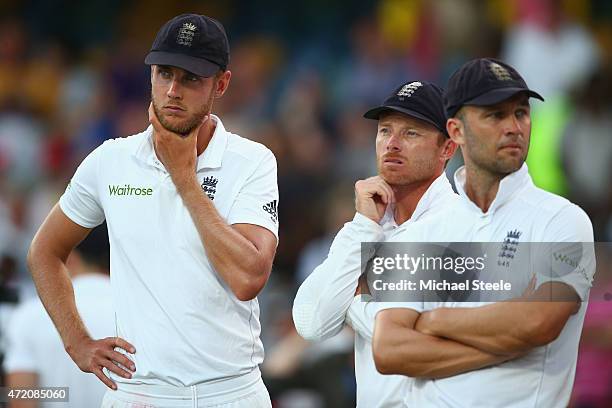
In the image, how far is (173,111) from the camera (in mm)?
4922

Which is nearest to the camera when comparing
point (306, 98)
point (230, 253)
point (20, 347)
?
point (230, 253)

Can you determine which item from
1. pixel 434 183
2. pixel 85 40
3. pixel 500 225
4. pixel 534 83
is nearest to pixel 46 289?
pixel 434 183

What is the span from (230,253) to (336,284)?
49 cm

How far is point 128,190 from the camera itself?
5090 mm

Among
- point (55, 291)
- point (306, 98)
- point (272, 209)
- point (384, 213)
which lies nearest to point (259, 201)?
point (272, 209)

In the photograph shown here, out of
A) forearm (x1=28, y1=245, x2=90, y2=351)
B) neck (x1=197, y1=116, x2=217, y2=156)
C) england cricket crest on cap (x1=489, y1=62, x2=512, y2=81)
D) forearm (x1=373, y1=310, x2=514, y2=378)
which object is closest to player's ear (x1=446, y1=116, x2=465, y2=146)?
england cricket crest on cap (x1=489, y1=62, x2=512, y2=81)

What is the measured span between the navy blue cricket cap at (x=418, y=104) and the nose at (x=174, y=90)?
0.81m

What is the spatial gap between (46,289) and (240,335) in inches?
36.6

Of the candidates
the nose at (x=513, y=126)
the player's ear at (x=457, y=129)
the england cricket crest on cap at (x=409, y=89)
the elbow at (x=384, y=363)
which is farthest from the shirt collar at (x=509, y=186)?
the england cricket crest on cap at (x=409, y=89)

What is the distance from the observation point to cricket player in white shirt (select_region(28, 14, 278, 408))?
4898mm

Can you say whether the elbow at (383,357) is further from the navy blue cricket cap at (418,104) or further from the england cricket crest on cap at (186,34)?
the england cricket crest on cap at (186,34)

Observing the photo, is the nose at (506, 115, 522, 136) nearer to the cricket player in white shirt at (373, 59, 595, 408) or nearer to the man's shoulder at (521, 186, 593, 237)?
the cricket player in white shirt at (373, 59, 595, 408)

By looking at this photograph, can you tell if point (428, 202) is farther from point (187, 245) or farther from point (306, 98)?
point (306, 98)

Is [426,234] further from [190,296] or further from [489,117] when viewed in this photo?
[190,296]
